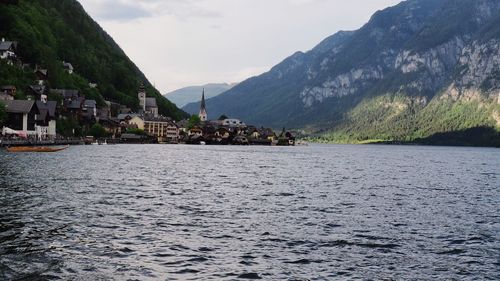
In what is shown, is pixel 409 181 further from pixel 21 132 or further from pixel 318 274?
pixel 21 132

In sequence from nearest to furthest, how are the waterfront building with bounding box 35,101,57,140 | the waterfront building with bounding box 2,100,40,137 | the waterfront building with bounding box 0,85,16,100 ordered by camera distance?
the waterfront building with bounding box 2,100,40,137
the waterfront building with bounding box 0,85,16,100
the waterfront building with bounding box 35,101,57,140

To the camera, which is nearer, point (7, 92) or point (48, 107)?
point (7, 92)

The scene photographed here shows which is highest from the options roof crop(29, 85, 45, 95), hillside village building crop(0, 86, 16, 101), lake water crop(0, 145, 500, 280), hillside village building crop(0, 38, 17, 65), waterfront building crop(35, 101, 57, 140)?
hillside village building crop(0, 38, 17, 65)

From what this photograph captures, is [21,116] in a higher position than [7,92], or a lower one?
lower

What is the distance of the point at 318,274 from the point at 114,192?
3216 cm

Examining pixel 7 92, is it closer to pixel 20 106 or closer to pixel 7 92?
pixel 7 92

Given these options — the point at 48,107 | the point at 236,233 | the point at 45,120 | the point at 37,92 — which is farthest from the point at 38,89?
the point at 236,233

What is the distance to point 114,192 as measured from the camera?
52469 millimetres

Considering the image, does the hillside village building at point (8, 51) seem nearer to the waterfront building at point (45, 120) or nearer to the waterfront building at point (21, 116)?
the waterfront building at point (45, 120)

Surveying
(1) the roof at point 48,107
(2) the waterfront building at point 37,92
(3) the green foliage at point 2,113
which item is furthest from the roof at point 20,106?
(2) the waterfront building at point 37,92

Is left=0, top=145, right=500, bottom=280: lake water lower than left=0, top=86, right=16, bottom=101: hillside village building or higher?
lower

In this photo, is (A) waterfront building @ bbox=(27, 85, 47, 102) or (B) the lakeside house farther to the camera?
(A) waterfront building @ bbox=(27, 85, 47, 102)

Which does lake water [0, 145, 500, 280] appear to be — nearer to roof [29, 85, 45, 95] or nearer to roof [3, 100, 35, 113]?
roof [3, 100, 35, 113]

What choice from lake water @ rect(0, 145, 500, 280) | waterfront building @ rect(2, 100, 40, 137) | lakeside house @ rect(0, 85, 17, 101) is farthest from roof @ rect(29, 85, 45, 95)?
lake water @ rect(0, 145, 500, 280)
